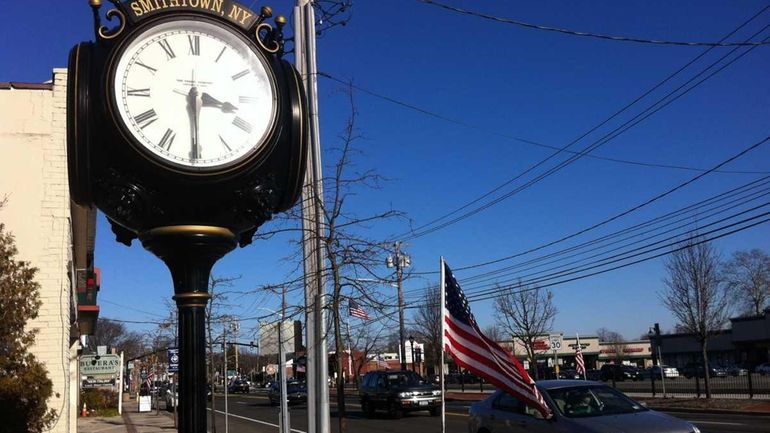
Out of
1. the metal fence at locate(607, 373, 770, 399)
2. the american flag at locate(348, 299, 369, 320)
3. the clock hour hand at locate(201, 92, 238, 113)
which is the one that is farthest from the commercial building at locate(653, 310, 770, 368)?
the clock hour hand at locate(201, 92, 238, 113)

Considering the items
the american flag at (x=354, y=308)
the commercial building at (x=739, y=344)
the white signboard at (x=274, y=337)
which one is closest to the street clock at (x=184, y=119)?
the american flag at (x=354, y=308)

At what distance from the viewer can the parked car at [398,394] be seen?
26859 mm

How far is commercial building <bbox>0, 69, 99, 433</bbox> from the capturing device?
11523 mm

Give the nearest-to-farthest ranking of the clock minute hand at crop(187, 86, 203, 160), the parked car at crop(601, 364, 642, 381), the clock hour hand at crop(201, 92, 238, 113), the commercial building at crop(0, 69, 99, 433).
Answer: the clock minute hand at crop(187, 86, 203, 160)
the clock hour hand at crop(201, 92, 238, 113)
the commercial building at crop(0, 69, 99, 433)
the parked car at crop(601, 364, 642, 381)

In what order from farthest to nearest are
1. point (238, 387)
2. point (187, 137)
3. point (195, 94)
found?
A: 1. point (238, 387)
2. point (195, 94)
3. point (187, 137)

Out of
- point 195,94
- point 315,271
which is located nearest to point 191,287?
point 195,94

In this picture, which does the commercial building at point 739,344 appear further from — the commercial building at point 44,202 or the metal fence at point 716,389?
the commercial building at point 44,202

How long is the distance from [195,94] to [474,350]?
4.77 metres

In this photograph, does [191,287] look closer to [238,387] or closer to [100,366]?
[100,366]

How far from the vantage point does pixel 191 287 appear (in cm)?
324

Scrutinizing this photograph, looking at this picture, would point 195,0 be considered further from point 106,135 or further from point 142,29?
point 106,135

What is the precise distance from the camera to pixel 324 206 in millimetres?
7883

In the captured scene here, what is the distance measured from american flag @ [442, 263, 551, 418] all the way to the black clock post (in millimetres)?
4272

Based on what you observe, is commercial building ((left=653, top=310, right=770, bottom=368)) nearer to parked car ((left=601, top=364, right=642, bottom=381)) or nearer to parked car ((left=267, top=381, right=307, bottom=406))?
parked car ((left=601, top=364, right=642, bottom=381))
